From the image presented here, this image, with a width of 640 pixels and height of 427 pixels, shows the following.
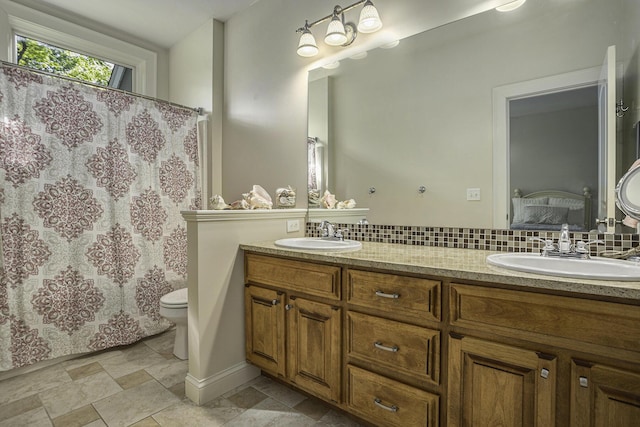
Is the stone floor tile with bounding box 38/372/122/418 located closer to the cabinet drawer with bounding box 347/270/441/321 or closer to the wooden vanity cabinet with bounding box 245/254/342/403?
the wooden vanity cabinet with bounding box 245/254/342/403

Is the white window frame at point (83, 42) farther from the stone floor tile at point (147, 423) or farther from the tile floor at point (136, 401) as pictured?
the stone floor tile at point (147, 423)

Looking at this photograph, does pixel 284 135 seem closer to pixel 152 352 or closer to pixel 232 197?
pixel 232 197

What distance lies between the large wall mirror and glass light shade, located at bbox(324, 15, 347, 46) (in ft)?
0.43

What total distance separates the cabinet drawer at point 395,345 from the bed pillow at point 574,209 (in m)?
0.80

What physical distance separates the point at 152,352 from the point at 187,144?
65.8 inches

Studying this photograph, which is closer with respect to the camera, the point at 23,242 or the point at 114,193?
the point at 23,242

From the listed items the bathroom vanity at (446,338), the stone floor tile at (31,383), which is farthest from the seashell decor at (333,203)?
the stone floor tile at (31,383)

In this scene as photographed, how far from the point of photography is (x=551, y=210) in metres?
1.47

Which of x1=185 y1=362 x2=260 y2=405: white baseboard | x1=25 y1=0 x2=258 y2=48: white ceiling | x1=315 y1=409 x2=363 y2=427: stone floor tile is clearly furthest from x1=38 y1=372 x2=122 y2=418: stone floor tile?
x1=25 y1=0 x2=258 y2=48: white ceiling

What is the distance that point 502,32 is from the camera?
1573 millimetres

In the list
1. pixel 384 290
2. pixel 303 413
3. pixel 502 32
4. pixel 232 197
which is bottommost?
pixel 303 413

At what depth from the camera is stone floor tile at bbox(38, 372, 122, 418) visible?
1755 millimetres

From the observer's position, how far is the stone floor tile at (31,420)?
161cm

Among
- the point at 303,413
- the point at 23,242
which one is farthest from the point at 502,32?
the point at 23,242
